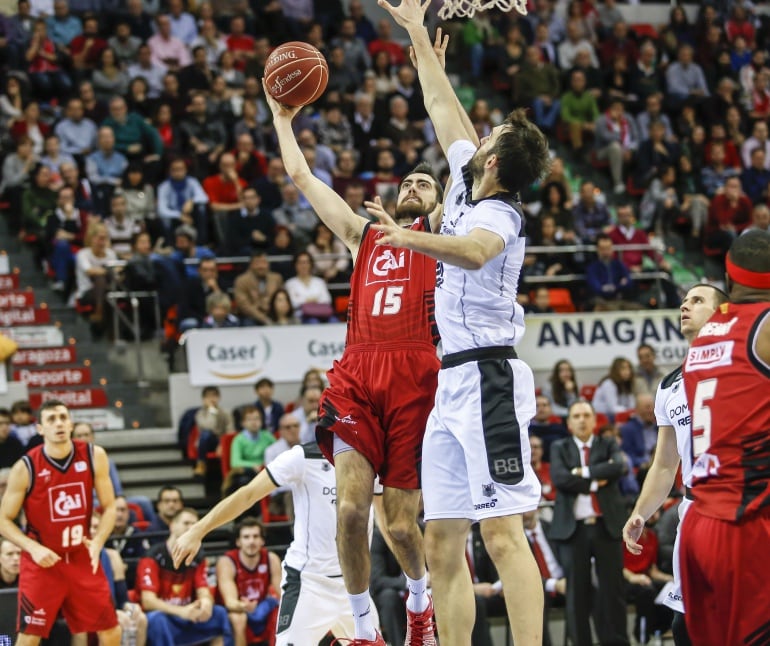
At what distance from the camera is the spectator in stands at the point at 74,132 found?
17359mm

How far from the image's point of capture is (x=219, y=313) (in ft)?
50.4

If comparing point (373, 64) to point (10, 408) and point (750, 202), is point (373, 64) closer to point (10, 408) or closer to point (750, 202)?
point (750, 202)

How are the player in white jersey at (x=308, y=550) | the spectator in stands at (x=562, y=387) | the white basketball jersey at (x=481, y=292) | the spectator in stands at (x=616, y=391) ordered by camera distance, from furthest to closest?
the spectator in stands at (x=616, y=391) → the spectator in stands at (x=562, y=387) → the player in white jersey at (x=308, y=550) → the white basketball jersey at (x=481, y=292)

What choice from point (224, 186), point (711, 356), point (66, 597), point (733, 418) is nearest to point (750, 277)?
point (711, 356)

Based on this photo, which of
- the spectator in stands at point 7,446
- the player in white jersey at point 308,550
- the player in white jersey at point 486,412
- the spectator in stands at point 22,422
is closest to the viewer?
the player in white jersey at point 486,412

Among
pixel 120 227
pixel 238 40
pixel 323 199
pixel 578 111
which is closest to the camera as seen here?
pixel 323 199

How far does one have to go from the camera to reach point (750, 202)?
19.5m

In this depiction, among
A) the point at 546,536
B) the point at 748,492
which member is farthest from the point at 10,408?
the point at 748,492

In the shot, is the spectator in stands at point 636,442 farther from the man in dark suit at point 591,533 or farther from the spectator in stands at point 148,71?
the spectator in stands at point 148,71

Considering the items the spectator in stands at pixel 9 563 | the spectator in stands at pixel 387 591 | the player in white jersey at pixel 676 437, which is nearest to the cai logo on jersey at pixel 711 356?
the player in white jersey at pixel 676 437

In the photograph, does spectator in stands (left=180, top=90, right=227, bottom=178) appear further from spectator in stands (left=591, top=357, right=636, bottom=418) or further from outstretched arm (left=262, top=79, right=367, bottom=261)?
outstretched arm (left=262, top=79, right=367, bottom=261)

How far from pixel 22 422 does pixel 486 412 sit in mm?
8189

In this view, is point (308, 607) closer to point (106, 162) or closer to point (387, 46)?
point (106, 162)

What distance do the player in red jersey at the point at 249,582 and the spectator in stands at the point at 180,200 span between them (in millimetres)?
6108
